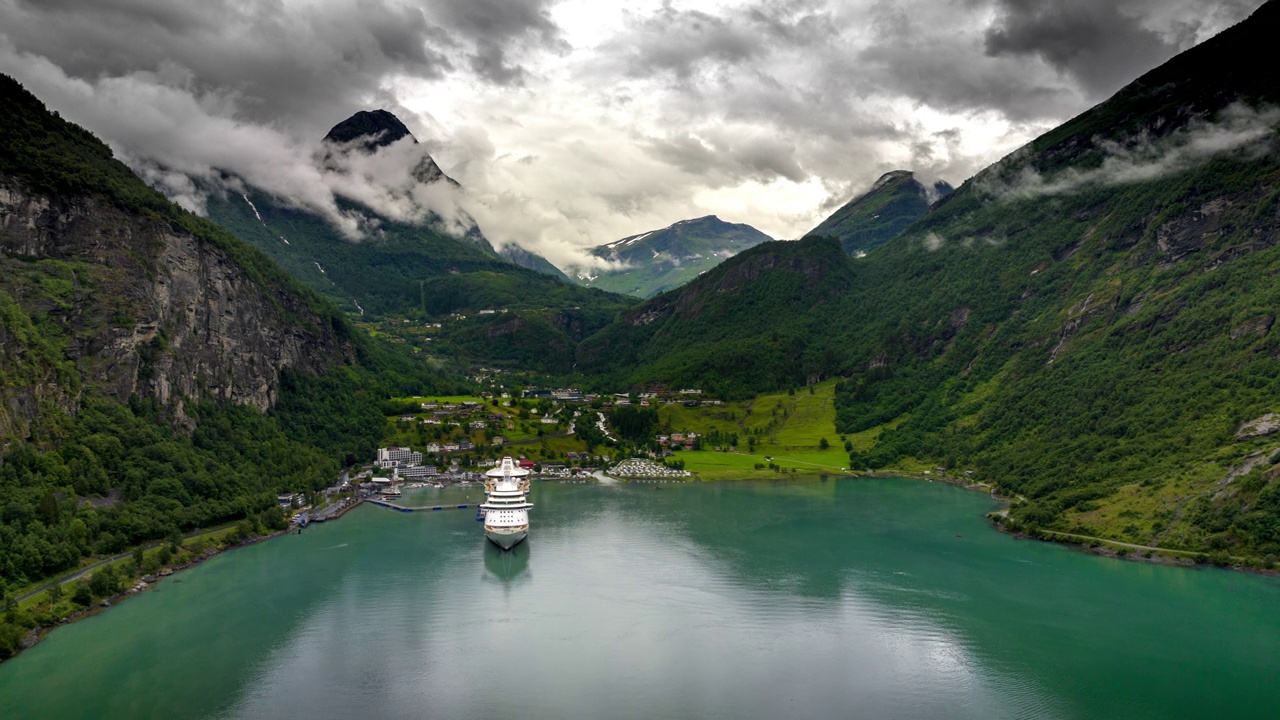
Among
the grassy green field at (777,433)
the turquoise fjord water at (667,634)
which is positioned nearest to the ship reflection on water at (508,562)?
the turquoise fjord water at (667,634)

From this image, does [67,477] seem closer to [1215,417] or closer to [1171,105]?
[1215,417]

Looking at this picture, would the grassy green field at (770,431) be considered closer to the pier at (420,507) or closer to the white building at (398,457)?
the pier at (420,507)

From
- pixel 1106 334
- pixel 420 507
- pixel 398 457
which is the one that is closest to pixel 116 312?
pixel 420 507

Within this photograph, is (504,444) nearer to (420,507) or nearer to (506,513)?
(420,507)

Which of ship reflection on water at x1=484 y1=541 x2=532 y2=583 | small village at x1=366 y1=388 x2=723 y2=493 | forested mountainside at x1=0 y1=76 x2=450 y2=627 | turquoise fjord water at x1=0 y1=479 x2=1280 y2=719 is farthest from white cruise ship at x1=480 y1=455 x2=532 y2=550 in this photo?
small village at x1=366 y1=388 x2=723 y2=493

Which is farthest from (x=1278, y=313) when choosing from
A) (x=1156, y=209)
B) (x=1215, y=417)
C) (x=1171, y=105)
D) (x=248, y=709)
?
(x=248, y=709)

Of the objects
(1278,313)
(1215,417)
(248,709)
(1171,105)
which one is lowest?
(248,709)
